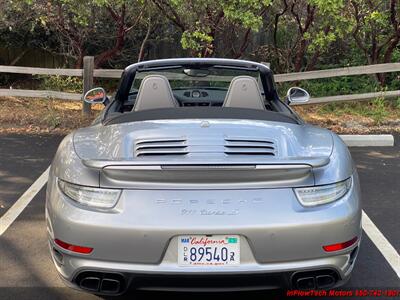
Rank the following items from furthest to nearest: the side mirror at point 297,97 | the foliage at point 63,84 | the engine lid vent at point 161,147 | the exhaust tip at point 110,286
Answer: the foliage at point 63,84
the side mirror at point 297,97
the engine lid vent at point 161,147
the exhaust tip at point 110,286

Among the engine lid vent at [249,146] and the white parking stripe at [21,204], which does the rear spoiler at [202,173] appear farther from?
the white parking stripe at [21,204]

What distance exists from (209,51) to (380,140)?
359cm

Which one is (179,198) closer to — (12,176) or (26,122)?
(12,176)

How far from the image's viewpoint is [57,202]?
8.92 ft

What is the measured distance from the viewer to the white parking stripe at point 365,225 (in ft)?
12.4

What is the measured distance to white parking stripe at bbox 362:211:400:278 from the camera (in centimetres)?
368

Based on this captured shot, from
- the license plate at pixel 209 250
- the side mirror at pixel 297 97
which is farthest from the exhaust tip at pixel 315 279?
the side mirror at pixel 297 97

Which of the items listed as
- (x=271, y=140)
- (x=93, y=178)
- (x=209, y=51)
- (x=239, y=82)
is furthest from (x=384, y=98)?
(x=93, y=178)

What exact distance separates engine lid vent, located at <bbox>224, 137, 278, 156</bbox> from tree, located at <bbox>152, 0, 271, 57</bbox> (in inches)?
219

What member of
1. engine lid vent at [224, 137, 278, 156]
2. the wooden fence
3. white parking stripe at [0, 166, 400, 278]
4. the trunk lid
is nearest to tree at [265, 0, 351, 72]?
the wooden fence

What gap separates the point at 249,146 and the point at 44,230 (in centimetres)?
220

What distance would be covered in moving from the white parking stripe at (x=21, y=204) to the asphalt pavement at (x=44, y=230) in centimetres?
→ 5

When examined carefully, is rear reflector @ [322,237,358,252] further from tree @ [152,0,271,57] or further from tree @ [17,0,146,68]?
tree @ [17,0,146,68]

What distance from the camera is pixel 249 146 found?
2.80 metres
